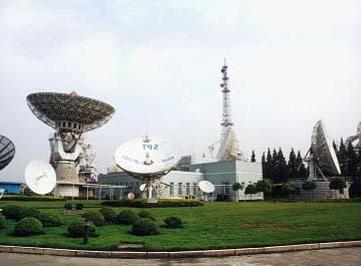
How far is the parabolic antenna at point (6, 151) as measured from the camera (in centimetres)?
6469

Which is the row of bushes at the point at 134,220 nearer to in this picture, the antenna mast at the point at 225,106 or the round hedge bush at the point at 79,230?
the round hedge bush at the point at 79,230

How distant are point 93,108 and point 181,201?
125 ft

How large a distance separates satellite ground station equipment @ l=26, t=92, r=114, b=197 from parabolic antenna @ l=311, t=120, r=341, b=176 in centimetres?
3833

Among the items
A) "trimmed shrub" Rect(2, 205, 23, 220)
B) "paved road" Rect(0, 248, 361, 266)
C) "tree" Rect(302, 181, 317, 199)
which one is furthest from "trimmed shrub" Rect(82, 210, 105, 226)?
"tree" Rect(302, 181, 317, 199)

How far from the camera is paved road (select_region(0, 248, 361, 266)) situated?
14953mm

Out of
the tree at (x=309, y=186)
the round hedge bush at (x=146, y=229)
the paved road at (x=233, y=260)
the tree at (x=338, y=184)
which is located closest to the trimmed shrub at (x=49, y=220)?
the round hedge bush at (x=146, y=229)

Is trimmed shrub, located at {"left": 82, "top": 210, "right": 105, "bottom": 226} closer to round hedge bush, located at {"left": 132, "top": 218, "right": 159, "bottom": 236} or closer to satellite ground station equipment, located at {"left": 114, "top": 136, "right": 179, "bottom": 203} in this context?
round hedge bush, located at {"left": 132, "top": 218, "right": 159, "bottom": 236}

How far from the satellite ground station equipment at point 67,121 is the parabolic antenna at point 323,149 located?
Result: 126ft

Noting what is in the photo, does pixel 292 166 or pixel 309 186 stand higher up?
pixel 292 166

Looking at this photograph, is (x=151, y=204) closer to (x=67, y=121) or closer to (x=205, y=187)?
(x=205, y=187)

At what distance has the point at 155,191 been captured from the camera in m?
56.4

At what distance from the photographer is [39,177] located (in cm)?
5631

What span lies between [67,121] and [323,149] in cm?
4639

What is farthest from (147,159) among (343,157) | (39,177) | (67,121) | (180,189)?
→ (343,157)
